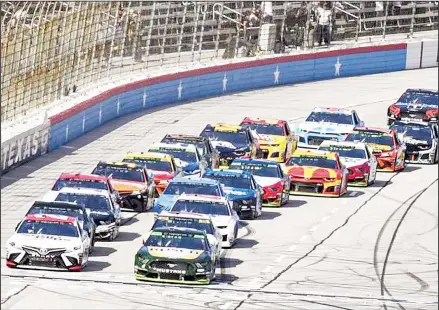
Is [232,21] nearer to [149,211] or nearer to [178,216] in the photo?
[149,211]

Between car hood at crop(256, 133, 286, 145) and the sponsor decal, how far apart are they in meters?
5.98

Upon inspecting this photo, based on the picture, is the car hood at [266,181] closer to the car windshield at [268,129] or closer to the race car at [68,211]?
the car windshield at [268,129]

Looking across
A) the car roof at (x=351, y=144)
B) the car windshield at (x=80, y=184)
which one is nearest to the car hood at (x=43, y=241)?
the car windshield at (x=80, y=184)

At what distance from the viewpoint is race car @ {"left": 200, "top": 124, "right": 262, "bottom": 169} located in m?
37.8

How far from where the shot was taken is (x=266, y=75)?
53.8m

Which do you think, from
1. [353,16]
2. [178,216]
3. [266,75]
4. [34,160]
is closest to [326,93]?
[266,75]

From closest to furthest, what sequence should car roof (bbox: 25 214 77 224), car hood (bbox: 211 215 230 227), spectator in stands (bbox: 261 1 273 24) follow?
car roof (bbox: 25 214 77 224) < car hood (bbox: 211 215 230 227) < spectator in stands (bbox: 261 1 273 24)

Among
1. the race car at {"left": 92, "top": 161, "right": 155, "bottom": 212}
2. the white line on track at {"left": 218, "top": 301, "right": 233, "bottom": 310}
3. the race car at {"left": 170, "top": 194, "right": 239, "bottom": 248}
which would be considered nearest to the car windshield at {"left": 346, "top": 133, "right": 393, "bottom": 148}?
the race car at {"left": 92, "top": 161, "right": 155, "bottom": 212}

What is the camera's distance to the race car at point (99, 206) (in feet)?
86.1

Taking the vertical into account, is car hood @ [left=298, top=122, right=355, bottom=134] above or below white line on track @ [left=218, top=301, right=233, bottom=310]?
below

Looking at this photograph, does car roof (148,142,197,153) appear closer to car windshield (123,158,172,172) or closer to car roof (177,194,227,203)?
car windshield (123,158,172,172)

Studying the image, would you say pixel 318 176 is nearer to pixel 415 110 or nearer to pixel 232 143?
pixel 232 143

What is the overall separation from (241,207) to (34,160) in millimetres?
8495

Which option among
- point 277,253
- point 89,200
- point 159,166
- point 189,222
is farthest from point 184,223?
point 159,166
